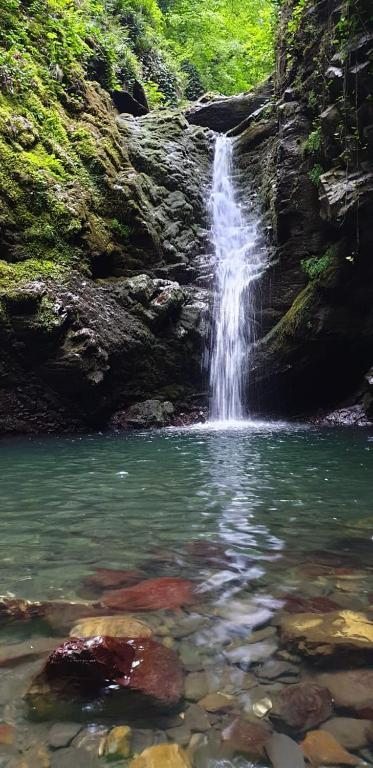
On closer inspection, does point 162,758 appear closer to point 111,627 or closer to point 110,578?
point 111,627

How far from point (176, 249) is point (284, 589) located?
1418cm

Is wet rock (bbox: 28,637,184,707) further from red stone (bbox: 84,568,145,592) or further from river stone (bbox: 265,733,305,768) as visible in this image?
red stone (bbox: 84,568,145,592)

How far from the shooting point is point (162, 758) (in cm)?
190

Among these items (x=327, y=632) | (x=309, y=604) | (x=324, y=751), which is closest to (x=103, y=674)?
(x=324, y=751)

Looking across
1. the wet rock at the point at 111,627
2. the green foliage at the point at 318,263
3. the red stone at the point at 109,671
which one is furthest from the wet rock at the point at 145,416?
the red stone at the point at 109,671

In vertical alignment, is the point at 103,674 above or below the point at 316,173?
below

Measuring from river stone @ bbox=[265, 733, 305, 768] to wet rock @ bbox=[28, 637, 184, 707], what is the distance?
1.43ft

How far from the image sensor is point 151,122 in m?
19.4

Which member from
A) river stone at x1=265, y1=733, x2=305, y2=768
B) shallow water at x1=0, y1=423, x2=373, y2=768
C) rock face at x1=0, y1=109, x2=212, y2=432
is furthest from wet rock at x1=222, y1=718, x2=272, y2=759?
rock face at x1=0, y1=109, x2=212, y2=432

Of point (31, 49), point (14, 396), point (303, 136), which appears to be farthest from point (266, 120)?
point (14, 396)

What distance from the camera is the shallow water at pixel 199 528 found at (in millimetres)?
3076

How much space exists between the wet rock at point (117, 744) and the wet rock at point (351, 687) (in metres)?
0.85

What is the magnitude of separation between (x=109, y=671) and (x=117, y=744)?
14.0 inches

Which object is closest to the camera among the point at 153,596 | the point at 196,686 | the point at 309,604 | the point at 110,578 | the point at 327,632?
the point at 196,686
